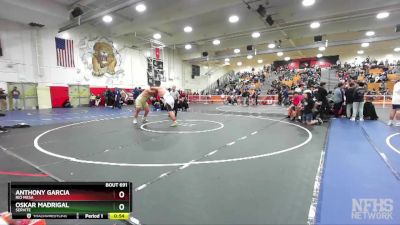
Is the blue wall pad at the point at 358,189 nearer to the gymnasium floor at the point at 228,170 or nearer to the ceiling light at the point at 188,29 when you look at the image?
the gymnasium floor at the point at 228,170

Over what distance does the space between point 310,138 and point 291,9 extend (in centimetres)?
1060

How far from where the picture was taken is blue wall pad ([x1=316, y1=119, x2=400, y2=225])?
213 centimetres

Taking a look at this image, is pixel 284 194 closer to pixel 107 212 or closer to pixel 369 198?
pixel 369 198

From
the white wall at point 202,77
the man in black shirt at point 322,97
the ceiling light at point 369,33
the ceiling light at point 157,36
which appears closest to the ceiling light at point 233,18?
the ceiling light at point 157,36

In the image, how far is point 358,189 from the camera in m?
2.71

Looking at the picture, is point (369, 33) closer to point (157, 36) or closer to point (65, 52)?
point (157, 36)

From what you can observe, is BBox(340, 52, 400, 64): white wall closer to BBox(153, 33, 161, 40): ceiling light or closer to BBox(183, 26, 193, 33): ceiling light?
BBox(183, 26, 193, 33): ceiling light

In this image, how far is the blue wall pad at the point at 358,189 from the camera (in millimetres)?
2133

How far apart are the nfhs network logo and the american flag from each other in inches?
751

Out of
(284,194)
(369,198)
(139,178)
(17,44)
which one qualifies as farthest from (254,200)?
(17,44)
